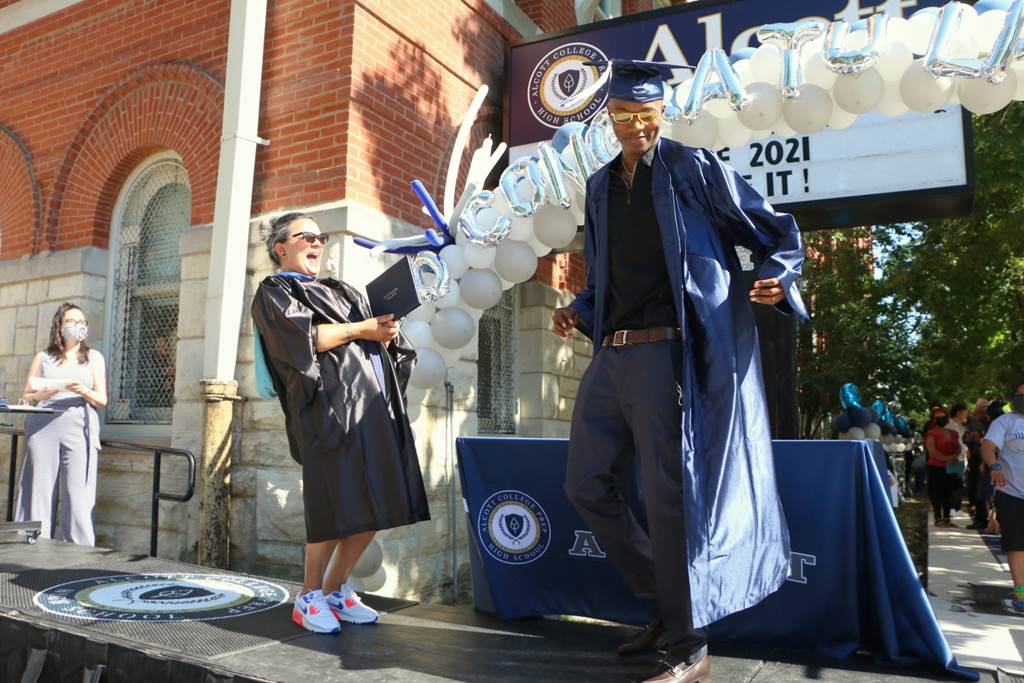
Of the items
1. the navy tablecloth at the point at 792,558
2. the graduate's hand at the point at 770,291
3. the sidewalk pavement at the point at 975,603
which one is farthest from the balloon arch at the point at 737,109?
the sidewalk pavement at the point at 975,603

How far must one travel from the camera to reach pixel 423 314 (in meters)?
4.94

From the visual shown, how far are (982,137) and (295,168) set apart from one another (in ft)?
25.1

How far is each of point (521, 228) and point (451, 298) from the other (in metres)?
0.62

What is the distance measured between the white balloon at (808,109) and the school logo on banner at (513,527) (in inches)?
92.5

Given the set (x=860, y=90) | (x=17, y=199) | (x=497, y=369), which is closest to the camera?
(x=860, y=90)

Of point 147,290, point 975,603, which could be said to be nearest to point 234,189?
point 147,290

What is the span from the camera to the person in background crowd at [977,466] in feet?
40.4

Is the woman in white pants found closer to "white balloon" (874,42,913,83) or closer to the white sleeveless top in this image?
the white sleeveless top

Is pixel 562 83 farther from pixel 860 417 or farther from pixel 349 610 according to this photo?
pixel 349 610

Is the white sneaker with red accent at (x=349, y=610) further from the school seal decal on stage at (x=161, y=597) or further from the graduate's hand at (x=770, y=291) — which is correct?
the graduate's hand at (x=770, y=291)

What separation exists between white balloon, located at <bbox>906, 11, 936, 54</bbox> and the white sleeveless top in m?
5.61

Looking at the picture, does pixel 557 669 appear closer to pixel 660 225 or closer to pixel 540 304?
pixel 660 225

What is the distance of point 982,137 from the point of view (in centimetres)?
912

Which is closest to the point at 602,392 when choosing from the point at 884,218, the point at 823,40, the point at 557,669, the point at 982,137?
the point at 557,669
